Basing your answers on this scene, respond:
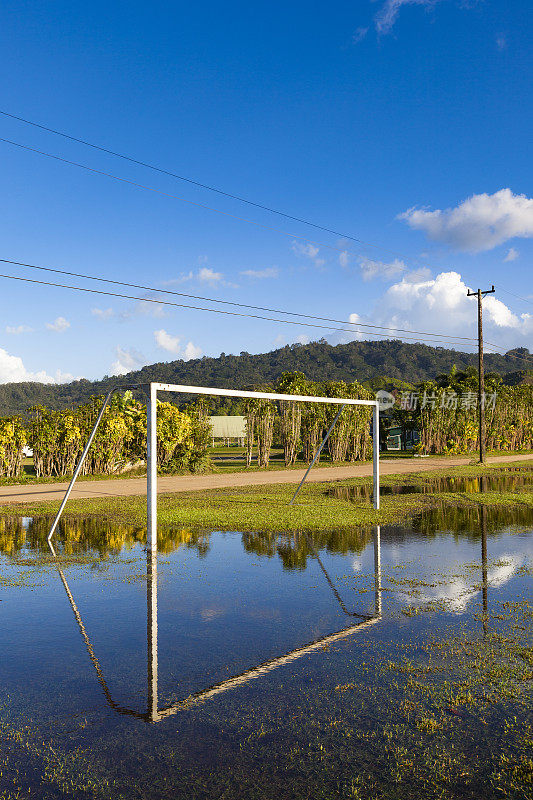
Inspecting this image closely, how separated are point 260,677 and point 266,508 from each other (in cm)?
1042

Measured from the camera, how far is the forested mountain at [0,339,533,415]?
93875 mm

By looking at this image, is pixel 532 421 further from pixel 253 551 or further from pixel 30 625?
pixel 30 625

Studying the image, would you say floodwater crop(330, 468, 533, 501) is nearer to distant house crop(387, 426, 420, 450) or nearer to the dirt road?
the dirt road

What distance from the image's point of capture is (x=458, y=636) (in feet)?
19.6

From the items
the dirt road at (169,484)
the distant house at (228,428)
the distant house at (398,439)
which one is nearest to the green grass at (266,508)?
the dirt road at (169,484)

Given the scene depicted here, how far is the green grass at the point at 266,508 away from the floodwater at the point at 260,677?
11.3 ft

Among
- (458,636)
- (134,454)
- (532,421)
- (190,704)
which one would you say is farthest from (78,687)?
(532,421)

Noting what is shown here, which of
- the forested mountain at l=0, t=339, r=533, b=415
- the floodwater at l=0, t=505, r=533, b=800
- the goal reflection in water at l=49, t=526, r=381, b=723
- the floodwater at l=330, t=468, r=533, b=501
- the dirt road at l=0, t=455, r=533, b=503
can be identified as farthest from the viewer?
the forested mountain at l=0, t=339, r=533, b=415

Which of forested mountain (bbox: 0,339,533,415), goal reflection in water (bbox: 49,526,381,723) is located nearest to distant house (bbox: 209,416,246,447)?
forested mountain (bbox: 0,339,533,415)

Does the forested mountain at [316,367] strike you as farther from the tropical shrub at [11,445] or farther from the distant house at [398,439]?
the tropical shrub at [11,445]

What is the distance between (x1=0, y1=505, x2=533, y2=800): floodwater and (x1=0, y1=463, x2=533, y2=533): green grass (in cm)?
344

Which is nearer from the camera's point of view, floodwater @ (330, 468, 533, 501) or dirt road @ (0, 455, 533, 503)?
dirt road @ (0, 455, 533, 503)

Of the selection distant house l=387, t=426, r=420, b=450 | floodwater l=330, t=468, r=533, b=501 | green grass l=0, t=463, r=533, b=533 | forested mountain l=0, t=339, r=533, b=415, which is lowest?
floodwater l=330, t=468, r=533, b=501

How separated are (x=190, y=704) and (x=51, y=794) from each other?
51.4 inches
